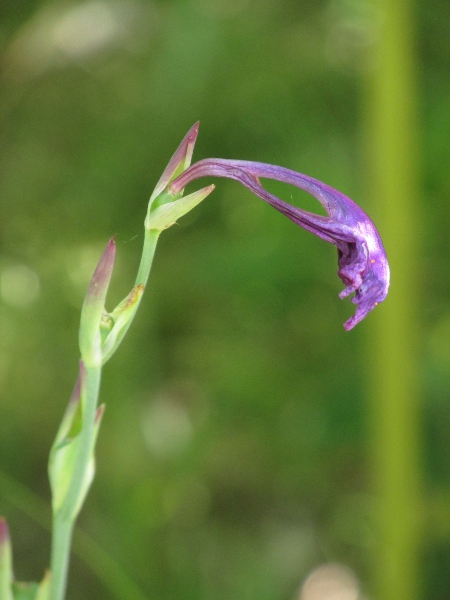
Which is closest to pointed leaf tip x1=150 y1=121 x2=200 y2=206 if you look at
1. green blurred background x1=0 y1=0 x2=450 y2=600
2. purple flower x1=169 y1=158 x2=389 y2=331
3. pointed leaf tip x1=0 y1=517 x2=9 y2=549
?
purple flower x1=169 y1=158 x2=389 y2=331

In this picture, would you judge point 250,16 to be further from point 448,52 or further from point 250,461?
point 250,461

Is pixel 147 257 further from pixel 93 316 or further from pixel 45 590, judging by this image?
pixel 45 590

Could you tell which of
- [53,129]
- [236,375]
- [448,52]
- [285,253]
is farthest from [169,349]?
[448,52]

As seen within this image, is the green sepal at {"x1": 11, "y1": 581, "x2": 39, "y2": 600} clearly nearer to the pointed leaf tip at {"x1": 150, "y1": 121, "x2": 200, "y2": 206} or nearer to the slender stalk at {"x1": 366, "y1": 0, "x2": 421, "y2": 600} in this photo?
the pointed leaf tip at {"x1": 150, "y1": 121, "x2": 200, "y2": 206}

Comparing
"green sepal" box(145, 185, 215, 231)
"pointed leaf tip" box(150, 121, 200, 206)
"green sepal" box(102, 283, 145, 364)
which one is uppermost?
"pointed leaf tip" box(150, 121, 200, 206)

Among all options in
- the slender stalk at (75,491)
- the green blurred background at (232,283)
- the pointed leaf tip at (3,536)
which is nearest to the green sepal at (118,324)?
the slender stalk at (75,491)

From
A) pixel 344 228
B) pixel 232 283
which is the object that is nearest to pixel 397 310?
pixel 232 283
